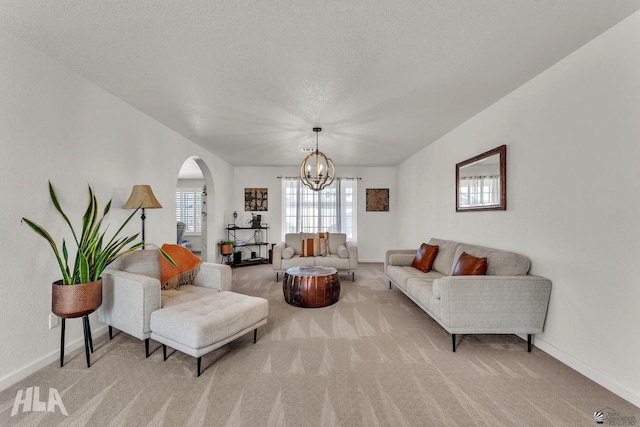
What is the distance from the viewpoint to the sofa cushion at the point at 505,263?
250 cm

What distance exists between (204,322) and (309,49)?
222 centimetres

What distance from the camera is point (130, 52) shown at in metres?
2.05

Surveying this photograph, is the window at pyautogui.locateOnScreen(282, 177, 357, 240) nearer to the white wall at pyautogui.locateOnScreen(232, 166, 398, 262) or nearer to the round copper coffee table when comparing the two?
the white wall at pyautogui.locateOnScreen(232, 166, 398, 262)

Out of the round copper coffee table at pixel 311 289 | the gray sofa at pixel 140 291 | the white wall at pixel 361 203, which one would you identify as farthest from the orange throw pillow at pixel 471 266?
the white wall at pixel 361 203

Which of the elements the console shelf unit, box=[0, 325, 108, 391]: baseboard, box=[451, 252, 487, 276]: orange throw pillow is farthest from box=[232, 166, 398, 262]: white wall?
box=[0, 325, 108, 391]: baseboard

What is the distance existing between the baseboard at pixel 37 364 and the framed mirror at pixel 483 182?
4393 millimetres

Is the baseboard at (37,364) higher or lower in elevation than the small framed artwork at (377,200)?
lower

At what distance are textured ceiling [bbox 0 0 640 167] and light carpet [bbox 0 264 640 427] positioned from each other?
8.10ft

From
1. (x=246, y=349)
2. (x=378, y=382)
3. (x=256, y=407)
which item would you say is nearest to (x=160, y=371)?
(x=246, y=349)

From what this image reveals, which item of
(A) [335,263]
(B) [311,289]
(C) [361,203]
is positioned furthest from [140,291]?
(C) [361,203]

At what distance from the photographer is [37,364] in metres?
2.05

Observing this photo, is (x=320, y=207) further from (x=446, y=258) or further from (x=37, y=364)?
(x=37, y=364)

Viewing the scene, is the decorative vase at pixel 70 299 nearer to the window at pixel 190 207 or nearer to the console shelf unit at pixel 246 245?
the console shelf unit at pixel 246 245

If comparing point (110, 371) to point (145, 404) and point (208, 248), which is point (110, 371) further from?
point (208, 248)
